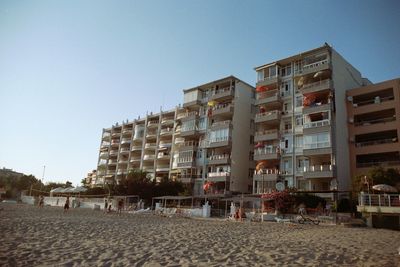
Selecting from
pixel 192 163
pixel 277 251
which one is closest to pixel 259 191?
pixel 192 163

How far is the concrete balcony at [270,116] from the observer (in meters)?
48.7

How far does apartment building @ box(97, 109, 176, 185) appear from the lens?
2773 inches

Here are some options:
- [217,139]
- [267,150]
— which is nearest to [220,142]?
[217,139]

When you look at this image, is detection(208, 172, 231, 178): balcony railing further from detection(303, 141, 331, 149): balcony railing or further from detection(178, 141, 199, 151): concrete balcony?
detection(303, 141, 331, 149): balcony railing

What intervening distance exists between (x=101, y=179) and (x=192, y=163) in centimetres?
3725

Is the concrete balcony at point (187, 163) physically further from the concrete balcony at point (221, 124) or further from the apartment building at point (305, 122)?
the apartment building at point (305, 122)

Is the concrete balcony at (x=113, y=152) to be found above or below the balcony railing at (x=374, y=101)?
→ below

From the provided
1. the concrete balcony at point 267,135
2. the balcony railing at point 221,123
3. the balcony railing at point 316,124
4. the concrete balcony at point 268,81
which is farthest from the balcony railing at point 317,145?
the balcony railing at point 221,123

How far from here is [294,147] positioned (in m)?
46.0

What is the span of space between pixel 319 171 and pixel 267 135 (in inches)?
411

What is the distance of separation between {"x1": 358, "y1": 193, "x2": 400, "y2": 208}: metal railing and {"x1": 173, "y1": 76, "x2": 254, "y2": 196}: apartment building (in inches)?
951

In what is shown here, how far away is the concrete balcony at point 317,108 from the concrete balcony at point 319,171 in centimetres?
749

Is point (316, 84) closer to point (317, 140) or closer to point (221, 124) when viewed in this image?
point (317, 140)

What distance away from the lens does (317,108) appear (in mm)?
43969
